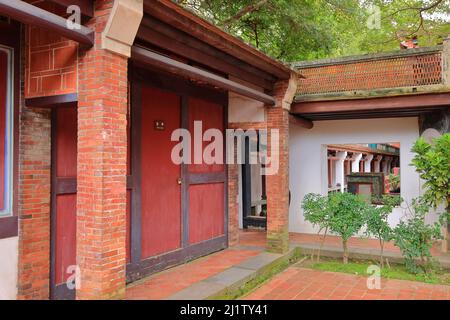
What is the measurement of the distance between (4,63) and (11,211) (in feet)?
Result: 5.36

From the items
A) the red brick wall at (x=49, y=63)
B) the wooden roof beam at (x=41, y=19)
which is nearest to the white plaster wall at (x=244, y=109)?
the red brick wall at (x=49, y=63)

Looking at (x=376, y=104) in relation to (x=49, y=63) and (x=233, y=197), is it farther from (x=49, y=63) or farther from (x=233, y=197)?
(x=49, y=63)

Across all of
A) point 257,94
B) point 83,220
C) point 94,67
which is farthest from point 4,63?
point 257,94

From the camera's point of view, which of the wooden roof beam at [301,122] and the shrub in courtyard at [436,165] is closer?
the shrub in courtyard at [436,165]

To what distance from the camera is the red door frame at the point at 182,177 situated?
5551 millimetres

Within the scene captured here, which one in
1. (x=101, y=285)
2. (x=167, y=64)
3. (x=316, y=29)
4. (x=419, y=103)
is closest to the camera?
(x=101, y=285)

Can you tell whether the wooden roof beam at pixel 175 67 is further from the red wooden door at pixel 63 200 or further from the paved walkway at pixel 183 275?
the paved walkway at pixel 183 275

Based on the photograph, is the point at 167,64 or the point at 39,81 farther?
the point at 167,64

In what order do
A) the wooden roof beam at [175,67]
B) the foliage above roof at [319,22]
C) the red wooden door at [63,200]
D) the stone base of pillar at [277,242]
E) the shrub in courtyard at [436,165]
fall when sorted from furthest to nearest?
the foliage above roof at [319,22], the stone base of pillar at [277,242], the shrub in courtyard at [436,165], the red wooden door at [63,200], the wooden roof beam at [175,67]

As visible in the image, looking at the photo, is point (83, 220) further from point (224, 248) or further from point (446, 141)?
point (446, 141)

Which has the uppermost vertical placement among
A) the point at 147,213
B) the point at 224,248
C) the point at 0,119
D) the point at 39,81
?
the point at 39,81

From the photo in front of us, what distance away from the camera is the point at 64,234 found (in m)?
4.79

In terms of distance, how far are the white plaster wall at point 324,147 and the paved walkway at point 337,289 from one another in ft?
10.7

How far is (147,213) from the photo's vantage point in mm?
5887
